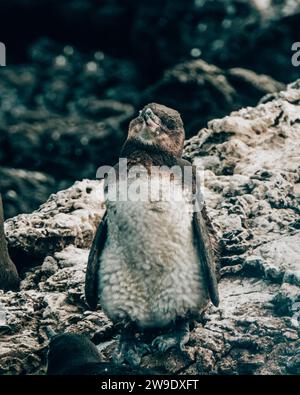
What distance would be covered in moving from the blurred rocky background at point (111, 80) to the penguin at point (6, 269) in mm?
3319

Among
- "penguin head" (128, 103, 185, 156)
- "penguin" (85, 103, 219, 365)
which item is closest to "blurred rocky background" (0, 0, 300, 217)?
"penguin head" (128, 103, 185, 156)

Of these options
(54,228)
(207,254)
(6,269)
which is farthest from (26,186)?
(207,254)

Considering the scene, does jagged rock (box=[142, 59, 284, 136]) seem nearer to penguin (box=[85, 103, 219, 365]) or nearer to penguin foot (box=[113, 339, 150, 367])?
penguin (box=[85, 103, 219, 365])

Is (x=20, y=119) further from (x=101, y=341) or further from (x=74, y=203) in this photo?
(x=101, y=341)

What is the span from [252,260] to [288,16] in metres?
4.40

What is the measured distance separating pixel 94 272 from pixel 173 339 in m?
0.67

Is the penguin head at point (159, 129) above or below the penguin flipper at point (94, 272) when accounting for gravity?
above

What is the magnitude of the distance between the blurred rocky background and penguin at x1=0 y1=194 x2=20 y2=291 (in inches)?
131

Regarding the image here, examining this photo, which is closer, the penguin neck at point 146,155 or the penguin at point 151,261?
the penguin at point 151,261

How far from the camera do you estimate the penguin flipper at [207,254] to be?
4812mm

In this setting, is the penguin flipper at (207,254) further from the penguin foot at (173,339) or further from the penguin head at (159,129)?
the penguin head at (159,129)

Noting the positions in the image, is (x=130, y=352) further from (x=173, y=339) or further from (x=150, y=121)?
(x=150, y=121)

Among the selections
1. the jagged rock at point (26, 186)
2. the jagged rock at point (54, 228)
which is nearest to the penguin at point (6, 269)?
the jagged rock at point (54, 228)
